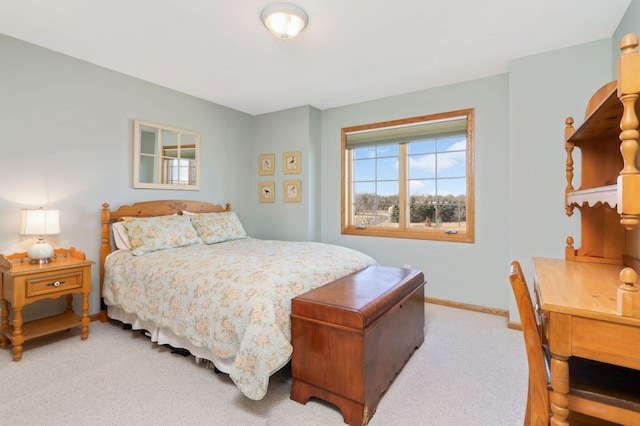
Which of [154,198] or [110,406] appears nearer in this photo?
[110,406]

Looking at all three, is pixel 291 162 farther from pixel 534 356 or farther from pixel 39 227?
pixel 534 356

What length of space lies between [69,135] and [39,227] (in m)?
0.95

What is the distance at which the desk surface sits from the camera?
3.23 feet

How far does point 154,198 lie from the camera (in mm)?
3586

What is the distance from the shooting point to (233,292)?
6.39 ft

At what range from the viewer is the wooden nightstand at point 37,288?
2293 millimetres

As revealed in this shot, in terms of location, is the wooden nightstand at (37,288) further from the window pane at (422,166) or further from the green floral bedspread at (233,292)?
the window pane at (422,166)

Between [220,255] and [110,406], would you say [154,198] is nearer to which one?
[220,255]

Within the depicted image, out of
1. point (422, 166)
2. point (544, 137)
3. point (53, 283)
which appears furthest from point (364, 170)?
point (53, 283)

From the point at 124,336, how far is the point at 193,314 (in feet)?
3.74

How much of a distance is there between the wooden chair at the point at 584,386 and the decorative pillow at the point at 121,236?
3.25m

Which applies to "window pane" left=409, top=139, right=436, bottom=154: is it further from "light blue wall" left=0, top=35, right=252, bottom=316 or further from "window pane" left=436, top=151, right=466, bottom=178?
"light blue wall" left=0, top=35, right=252, bottom=316

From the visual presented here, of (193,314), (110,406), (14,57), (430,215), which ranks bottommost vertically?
(110,406)

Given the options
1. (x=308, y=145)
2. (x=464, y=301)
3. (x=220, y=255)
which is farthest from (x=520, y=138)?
(x=220, y=255)
